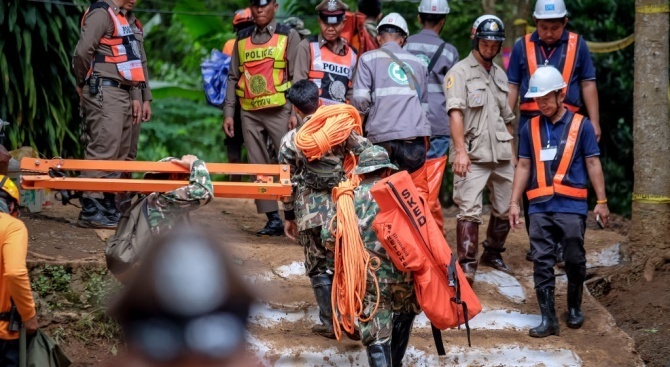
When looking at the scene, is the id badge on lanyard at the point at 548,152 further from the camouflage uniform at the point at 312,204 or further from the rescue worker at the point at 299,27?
the rescue worker at the point at 299,27

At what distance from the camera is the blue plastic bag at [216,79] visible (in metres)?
10.4

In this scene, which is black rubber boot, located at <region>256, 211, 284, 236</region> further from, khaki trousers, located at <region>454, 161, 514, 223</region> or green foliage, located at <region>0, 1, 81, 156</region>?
green foliage, located at <region>0, 1, 81, 156</region>

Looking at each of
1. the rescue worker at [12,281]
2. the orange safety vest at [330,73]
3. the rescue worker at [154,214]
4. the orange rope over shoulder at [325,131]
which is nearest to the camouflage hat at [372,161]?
the orange rope over shoulder at [325,131]

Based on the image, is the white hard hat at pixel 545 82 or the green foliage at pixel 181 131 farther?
the green foliage at pixel 181 131

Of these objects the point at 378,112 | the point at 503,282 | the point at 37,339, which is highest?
the point at 378,112

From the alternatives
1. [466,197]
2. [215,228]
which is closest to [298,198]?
[466,197]

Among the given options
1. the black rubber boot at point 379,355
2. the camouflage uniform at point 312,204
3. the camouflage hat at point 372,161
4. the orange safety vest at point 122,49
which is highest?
the orange safety vest at point 122,49

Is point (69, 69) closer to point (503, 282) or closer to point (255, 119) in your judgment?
point (255, 119)

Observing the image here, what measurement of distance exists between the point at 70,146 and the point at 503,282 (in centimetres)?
461

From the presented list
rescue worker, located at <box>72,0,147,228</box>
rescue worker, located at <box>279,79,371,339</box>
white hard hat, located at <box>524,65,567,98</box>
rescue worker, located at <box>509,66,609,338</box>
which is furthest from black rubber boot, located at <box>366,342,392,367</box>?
rescue worker, located at <box>72,0,147,228</box>

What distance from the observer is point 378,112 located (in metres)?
8.64

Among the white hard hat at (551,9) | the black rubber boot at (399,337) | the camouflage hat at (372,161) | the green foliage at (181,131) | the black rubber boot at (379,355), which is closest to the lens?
the black rubber boot at (379,355)

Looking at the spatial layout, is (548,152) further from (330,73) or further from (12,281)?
(12,281)

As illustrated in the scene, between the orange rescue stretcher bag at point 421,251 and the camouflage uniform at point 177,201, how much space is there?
4.00 feet
